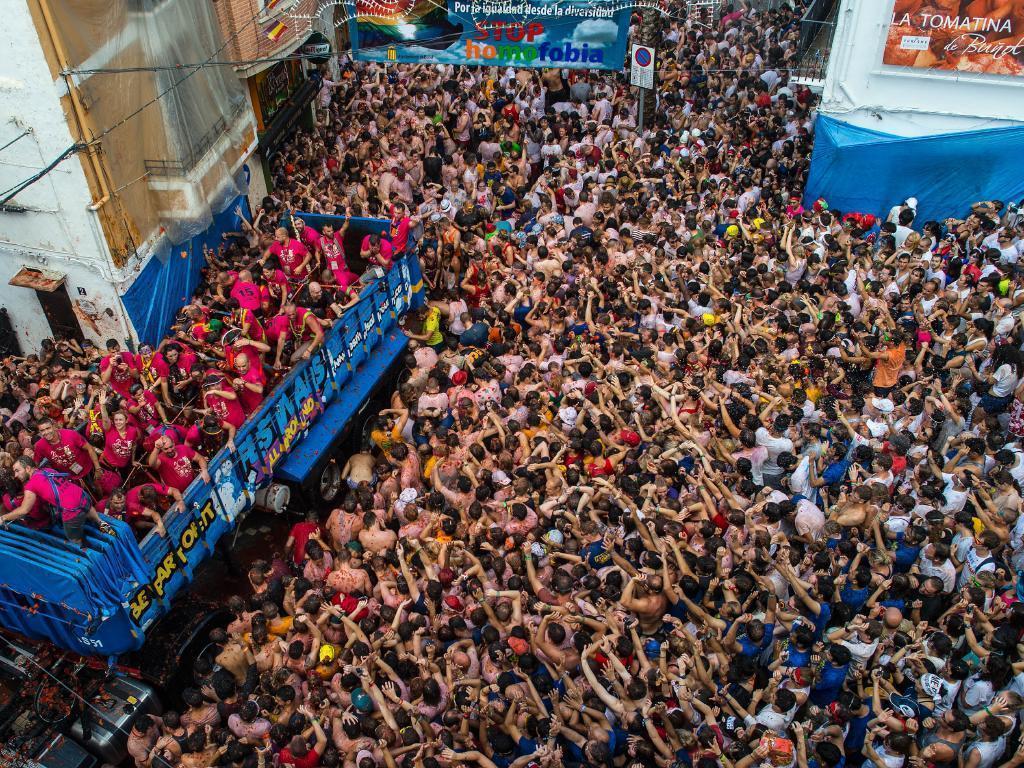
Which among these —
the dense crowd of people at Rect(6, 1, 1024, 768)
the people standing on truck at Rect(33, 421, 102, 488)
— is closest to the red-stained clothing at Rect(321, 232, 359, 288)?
the dense crowd of people at Rect(6, 1, 1024, 768)

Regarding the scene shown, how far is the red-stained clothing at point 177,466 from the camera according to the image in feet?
24.5

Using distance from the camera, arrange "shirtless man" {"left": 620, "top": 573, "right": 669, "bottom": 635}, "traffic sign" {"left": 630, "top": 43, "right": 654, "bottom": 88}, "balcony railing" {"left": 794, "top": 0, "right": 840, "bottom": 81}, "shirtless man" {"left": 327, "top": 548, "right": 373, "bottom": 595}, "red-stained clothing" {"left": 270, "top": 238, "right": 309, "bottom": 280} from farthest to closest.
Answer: "balcony railing" {"left": 794, "top": 0, "right": 840, "bottom": 81}, "traffic sign" {"left": 630, "top": 43, "right": 654, "bottom": 88}, "red-stained clothing" {"left": 270, "top": 238, "right": 309, "bottom": 280}, "shirtless man" {"left": 327, "top": 548, "right": 373, "bottom": 595}, "shirtless man" {"left": 620, "top": 573, "right": 669, "bottom": 635}

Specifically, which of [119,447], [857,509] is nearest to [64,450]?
[119,447]

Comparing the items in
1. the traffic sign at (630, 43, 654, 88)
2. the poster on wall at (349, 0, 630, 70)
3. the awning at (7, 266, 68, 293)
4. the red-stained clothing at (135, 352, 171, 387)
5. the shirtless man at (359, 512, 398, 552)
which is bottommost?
the shirtless man at (359, 512, 398, 552)

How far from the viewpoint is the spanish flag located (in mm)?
12908

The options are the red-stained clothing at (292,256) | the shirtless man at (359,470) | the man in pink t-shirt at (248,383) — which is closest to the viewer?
the man in pink t-shirt at (248,383)

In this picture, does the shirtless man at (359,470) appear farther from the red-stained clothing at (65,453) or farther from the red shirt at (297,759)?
the red shirt at (297,759)

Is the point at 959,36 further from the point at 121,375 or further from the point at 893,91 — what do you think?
the point at 121,375

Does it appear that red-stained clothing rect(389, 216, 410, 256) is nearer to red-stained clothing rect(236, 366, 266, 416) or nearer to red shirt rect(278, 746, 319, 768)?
red-stained clothing rect(236, 366, 266, 416)

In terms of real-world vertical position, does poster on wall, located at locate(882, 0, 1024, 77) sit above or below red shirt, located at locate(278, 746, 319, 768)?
above

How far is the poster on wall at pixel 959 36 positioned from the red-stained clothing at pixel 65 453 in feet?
40.2

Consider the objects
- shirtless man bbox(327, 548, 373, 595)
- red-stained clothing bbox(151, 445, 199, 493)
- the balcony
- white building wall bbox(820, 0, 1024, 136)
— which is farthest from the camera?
the balcony

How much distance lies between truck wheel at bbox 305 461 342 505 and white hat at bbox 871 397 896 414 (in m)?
5.66

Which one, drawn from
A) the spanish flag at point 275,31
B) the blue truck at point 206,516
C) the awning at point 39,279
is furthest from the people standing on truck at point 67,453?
the spanish flag at point 275,31
